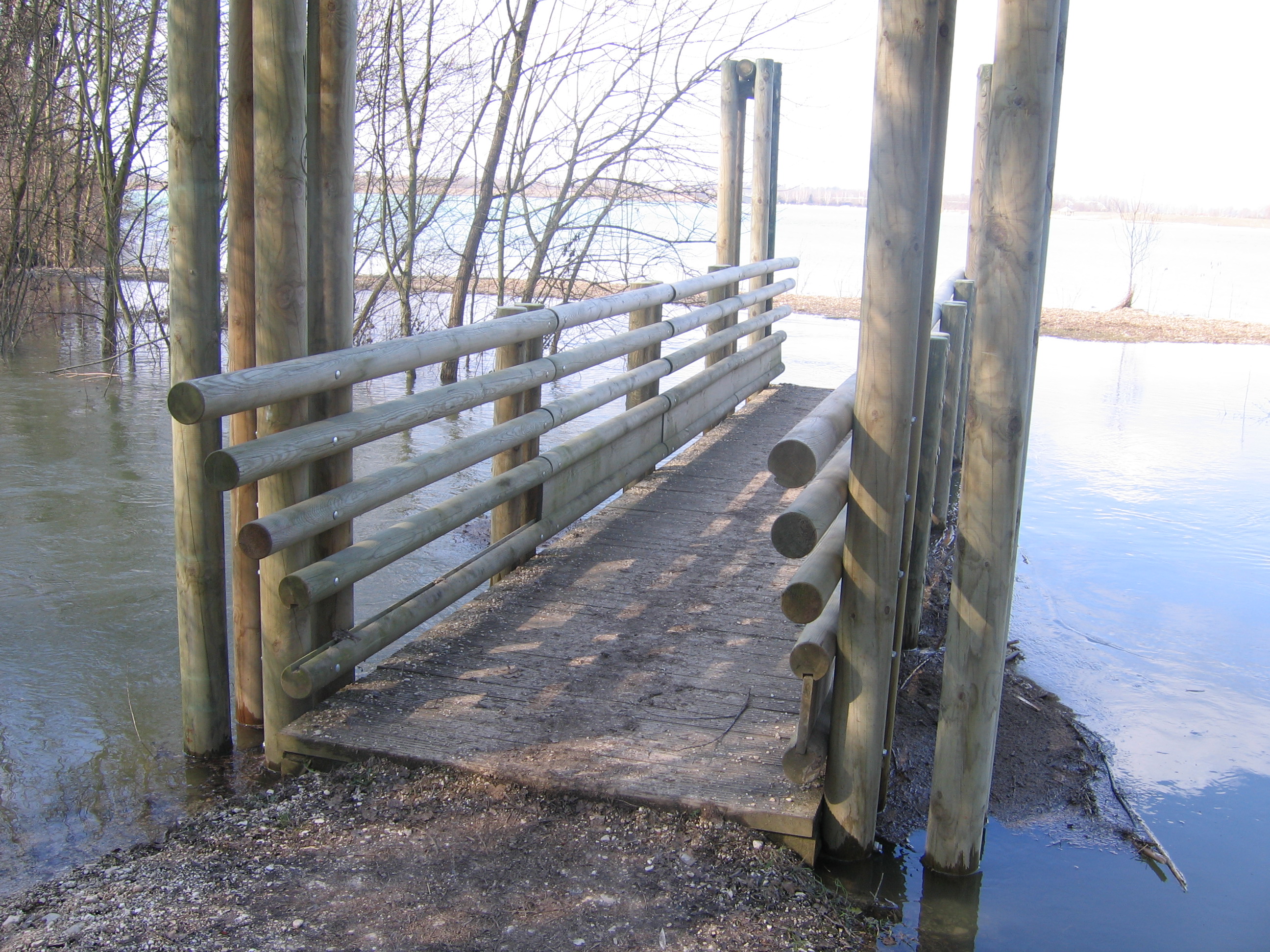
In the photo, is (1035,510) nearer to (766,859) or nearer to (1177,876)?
(1177,876)

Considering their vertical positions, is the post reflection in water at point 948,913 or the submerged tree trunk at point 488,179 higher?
the submerged tree trunk at point 488,179

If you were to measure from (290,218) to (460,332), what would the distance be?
85 centimetres

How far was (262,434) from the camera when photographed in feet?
11.3

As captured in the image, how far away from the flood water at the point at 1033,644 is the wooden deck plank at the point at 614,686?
582mm

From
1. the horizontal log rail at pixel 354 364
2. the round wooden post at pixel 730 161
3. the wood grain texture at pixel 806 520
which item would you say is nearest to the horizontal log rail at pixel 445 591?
the horizontal log rail at pixel 354 364

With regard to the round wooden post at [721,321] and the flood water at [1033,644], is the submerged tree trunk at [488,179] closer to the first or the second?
the flood water at [1033,644]

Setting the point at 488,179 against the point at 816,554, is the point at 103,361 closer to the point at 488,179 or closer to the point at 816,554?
the point at 488,179

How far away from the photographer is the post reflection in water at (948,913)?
297 cm

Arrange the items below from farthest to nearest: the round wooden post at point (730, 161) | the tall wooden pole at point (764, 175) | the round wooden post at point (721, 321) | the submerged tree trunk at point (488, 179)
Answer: the submerged tree trunk at point (488, 179)
the tall wooden pole at point (764, 175)
the round wooden post at point (730, 161)
the round wooden post at point (721, 321)

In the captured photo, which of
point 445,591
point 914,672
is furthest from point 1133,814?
point 445,591

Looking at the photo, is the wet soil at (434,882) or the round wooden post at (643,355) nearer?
the wet soil at (434,882)

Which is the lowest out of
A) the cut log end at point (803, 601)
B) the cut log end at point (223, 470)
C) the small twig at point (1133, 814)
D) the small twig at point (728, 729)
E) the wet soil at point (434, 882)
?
the small twig at point (1133, 814)

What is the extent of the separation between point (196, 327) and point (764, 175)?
7.18 meters

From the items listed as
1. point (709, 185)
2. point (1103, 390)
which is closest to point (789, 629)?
point (709, 185)
